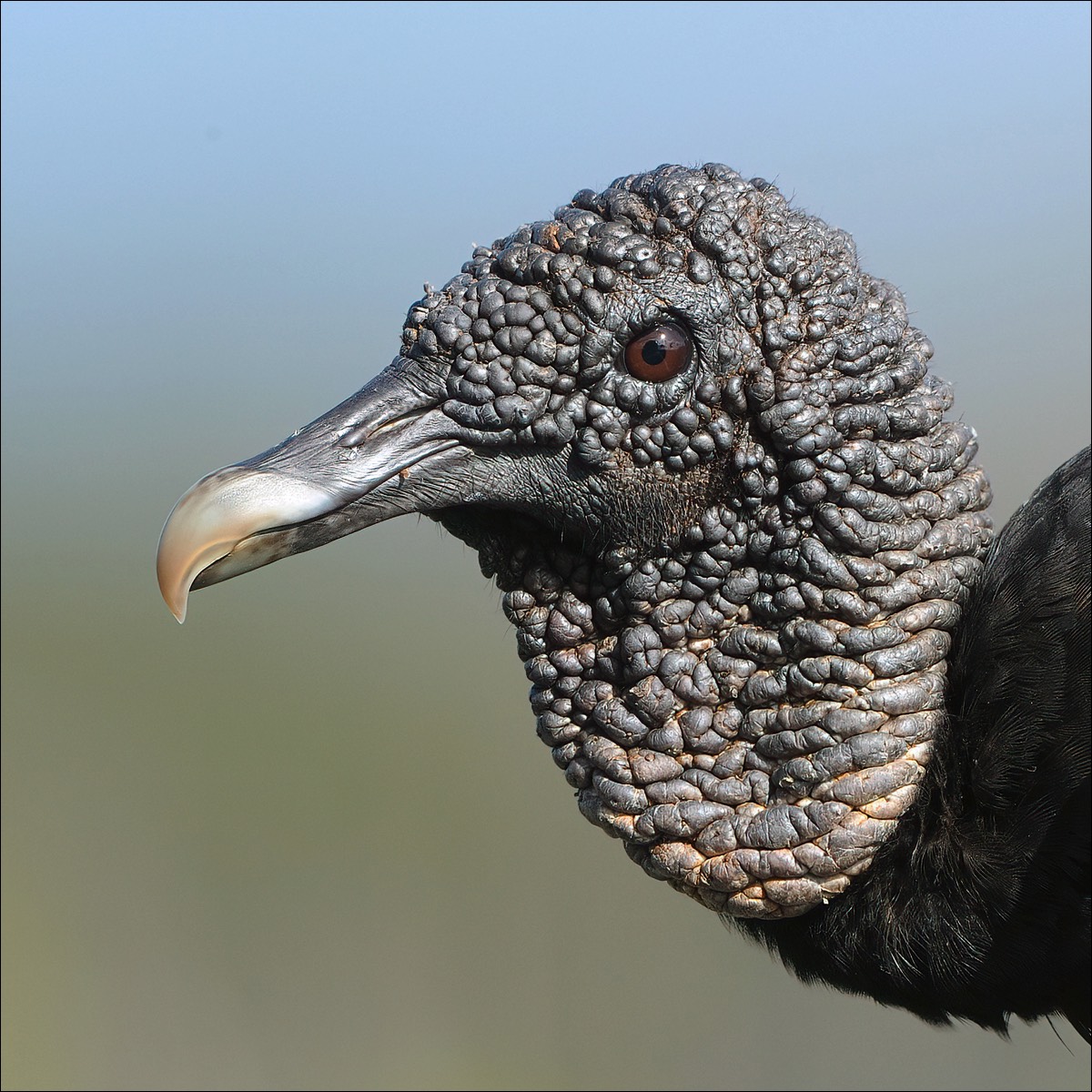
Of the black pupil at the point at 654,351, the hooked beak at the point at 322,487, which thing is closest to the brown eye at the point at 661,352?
the black pupil at the point at 654,351

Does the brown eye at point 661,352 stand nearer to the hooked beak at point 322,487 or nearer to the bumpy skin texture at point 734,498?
the bumpy skin texture at point 734,498

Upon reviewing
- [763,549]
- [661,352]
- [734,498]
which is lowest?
[763,549]

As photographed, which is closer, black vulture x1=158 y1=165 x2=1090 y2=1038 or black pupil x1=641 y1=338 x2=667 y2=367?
black vulture x1=158 y1=165 x2=1090 y2=1038

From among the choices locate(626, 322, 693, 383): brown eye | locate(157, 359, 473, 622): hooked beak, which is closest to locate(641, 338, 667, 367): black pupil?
locate(626, 322, 693, 383): brown eye

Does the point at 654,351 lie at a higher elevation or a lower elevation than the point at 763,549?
higher

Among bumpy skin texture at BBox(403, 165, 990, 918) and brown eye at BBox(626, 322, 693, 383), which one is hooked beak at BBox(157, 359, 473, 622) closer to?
bumpy skin texture at BBox(403, 165, 990, 918)

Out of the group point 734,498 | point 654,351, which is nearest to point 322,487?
point 654,351

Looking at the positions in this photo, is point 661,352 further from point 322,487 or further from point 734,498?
point 322,487

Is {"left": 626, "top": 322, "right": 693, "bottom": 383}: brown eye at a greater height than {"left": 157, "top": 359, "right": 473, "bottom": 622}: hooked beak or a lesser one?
lesser

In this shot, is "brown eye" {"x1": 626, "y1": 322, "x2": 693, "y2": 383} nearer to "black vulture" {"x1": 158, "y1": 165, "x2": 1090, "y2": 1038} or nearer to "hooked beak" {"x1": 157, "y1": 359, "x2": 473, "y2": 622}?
"black vulture" {"x1": 158, "y1": 165, "x2": 1090, "y2": 1038}
